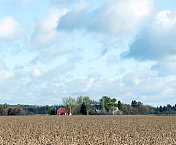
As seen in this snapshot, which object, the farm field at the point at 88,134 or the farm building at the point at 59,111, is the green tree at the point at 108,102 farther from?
the farm field at the point at 88,134

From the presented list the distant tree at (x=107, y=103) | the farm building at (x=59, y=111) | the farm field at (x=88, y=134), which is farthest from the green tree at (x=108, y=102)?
the farm field at (x=88, y=134)

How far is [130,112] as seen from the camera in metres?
130

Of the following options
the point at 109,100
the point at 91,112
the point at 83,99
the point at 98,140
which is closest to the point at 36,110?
the point at 83,99

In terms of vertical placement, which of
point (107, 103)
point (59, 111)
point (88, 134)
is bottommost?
point (88, 134)

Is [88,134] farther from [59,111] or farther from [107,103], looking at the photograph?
[107,103]

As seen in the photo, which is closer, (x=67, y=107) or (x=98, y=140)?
(x=98, y=140)

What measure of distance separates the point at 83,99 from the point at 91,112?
31246mm

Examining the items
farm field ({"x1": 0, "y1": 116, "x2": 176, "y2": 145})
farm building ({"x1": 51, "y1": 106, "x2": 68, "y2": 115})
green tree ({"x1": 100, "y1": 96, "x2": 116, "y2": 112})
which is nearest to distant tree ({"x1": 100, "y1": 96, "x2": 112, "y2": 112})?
green tree ({"x1": 100, "y1": 96, "x2": 116, "y2": 112})

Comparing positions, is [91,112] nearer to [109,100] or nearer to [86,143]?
[109,100]

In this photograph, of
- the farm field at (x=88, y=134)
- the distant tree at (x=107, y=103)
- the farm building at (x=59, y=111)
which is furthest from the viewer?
the distant tree at (x=107, y=103)

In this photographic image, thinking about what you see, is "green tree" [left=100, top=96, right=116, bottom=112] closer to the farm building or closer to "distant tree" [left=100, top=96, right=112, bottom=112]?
"distant tree" [left=100, top=96, right=112, bottom=112]

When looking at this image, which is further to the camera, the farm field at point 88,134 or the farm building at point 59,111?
the farm building at point 59,111

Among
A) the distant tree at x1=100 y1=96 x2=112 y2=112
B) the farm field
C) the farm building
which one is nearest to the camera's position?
the farm field

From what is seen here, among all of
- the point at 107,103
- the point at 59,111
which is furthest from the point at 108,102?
the point at 59,111
